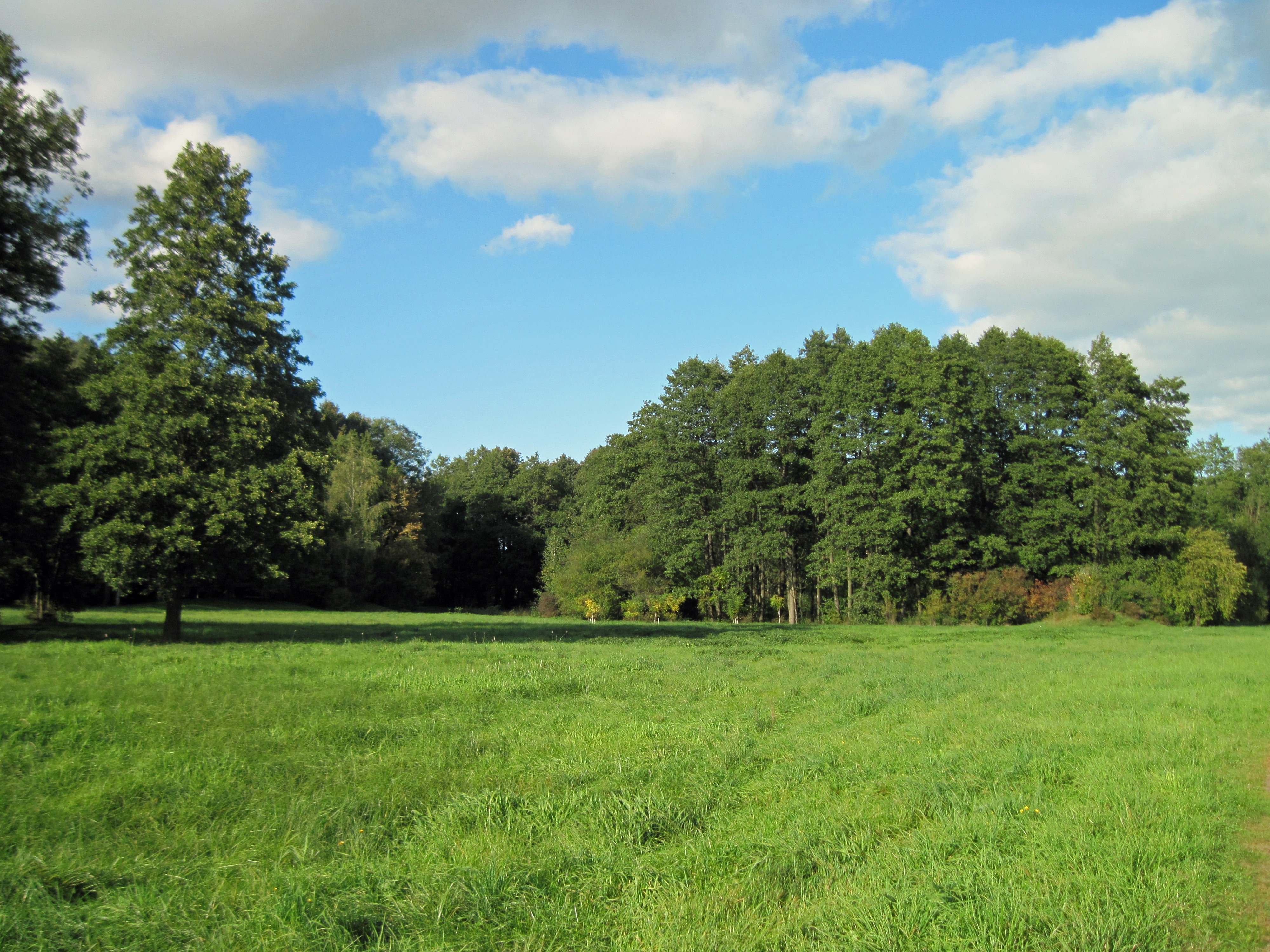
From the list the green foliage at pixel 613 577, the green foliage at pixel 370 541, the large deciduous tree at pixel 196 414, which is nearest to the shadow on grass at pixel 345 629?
the large deciduous tree at pixel 196 414

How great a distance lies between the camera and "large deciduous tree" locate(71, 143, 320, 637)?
1978 centimetres

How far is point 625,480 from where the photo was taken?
6606 cm

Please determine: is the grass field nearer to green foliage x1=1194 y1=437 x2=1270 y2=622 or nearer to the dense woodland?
the dense woodland

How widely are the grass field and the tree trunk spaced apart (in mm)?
7931

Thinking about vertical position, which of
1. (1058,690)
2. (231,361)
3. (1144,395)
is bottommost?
(1058,690)

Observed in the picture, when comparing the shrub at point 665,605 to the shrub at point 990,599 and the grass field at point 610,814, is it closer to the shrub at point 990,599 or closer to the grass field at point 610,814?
the shrub at point 990,599

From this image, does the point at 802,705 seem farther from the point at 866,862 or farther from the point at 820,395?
the point at 820,395

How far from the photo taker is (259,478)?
2106 cm

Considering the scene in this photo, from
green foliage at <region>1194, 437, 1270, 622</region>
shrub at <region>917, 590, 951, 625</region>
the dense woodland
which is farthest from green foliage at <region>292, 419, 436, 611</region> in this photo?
A: green foliage at <region>1194, 437, 1270, 622</region>

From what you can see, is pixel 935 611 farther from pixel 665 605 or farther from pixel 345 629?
pixel 345 629

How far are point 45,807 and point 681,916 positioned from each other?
18.6 ft

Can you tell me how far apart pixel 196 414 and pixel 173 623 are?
640 cm

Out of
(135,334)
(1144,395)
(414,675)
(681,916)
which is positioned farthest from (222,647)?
(1144,395)

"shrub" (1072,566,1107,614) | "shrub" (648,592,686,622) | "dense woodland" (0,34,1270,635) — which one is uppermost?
"dense woodland" (0,34,1270,635)
